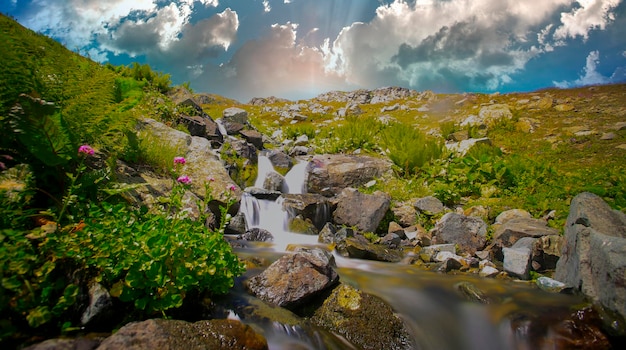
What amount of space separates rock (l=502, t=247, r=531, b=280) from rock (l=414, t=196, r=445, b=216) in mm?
2990

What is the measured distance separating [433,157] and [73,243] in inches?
461

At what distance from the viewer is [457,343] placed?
3791mm

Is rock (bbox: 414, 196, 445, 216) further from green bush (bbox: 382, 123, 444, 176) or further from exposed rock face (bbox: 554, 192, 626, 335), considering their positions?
exposed rock face (bbox: 554, 192, 626, 335)

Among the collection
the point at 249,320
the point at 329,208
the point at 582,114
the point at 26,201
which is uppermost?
the point at 582,114

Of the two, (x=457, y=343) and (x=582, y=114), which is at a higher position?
(x=582, y=114)

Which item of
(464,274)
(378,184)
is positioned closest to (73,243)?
(464,274)

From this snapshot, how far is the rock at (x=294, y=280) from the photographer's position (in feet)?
12.6

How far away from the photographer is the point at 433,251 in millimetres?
6855

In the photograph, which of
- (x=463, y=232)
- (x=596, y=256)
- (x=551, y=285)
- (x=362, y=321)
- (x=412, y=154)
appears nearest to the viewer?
(x=362, y=321)

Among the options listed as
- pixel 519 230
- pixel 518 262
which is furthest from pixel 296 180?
pixel 518 262

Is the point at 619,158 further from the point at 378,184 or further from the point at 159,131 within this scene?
the point at 159,131

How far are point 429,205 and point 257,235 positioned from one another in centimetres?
491

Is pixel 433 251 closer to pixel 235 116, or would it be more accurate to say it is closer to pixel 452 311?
pixel 452 311

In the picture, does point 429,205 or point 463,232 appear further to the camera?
point 429,205
